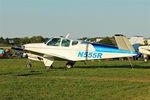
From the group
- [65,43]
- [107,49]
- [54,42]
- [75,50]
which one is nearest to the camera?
[107,49]

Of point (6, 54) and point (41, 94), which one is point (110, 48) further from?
point (6, 54)

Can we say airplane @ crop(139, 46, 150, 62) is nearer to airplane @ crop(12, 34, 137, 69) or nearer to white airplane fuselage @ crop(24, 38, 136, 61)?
airplane @ crop(12, 34, 137, 69)

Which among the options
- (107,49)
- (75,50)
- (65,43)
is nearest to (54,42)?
(65,43)

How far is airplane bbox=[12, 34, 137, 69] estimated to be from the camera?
2234 centimetres

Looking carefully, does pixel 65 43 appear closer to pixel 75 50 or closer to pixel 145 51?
pixel 75 50

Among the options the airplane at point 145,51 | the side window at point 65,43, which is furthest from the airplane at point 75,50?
the airplane at point 145,51

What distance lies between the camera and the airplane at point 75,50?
22.3m

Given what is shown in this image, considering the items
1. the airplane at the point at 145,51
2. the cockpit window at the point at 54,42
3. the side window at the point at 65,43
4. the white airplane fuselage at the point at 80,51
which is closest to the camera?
the white airplane fuselage at the point at 80,51

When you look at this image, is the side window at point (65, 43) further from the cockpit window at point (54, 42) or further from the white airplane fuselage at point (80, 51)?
the cockpit window at point (54, 42)

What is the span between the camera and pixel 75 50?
2331cm

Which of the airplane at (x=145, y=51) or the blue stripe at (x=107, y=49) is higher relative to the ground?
the blue stripe at (x=107, y=49)

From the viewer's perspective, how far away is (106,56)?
74.3 ft

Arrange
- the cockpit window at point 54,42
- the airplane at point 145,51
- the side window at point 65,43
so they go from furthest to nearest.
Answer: the airplane at point 145,51
the cockpit window at point 54,42
the side window at point 65,43

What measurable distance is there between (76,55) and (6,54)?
112 feet
